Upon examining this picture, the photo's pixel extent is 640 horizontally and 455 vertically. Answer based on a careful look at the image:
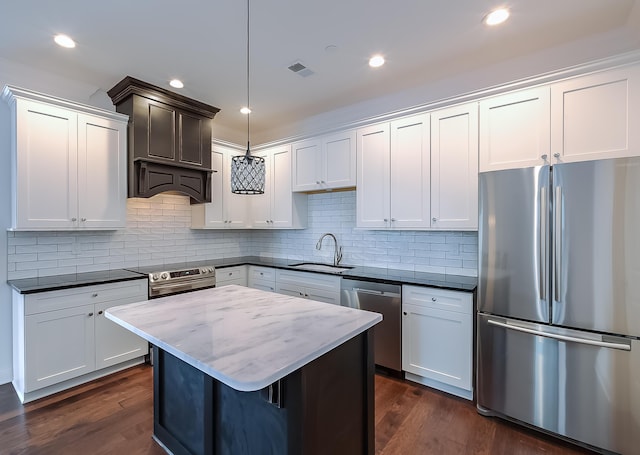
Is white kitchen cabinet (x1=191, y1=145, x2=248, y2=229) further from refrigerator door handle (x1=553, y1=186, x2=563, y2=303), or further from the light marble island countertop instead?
refrigerator door handle (x1=553, y1=186, x2=563, y2=303)

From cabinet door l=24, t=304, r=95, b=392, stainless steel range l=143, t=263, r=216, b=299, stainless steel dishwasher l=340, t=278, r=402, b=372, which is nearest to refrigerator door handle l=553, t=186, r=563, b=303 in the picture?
stainless steel dishwasher l=340, t=278, r=402, b=372

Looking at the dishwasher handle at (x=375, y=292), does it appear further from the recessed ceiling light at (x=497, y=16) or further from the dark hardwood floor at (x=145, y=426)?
the recessed ceiling light at (x=497, y=16)

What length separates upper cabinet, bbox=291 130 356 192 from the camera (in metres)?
3.43

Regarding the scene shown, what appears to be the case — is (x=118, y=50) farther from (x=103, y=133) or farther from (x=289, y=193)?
(x=289, y=193)

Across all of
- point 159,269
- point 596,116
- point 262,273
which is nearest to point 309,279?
point 262,273

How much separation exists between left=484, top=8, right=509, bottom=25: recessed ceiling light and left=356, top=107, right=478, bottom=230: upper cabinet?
60 centimetres

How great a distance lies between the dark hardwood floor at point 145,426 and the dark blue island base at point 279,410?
17.8 inches

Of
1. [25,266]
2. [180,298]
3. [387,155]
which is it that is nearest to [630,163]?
[387,155]

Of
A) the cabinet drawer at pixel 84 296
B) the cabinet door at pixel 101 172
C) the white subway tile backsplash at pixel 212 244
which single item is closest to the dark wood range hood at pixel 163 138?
the cabinet door at pixel 101 172

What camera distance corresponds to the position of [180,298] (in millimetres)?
2100

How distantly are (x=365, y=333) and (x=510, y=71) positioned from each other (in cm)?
270

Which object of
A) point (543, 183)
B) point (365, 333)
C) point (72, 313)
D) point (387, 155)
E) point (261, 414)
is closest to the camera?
point (261, 414)

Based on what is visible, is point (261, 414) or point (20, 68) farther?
point (20, 68)

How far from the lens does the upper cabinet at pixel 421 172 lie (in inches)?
105
